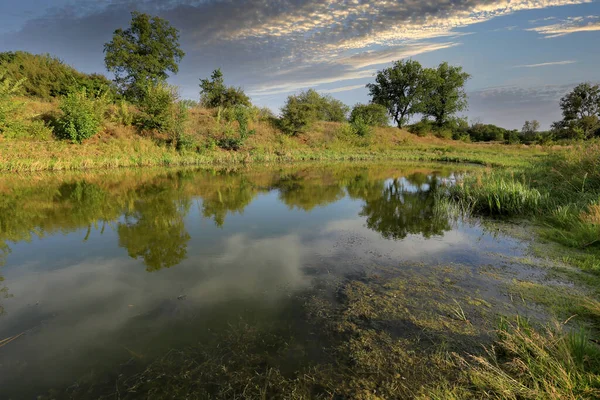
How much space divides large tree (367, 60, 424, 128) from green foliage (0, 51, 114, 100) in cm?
3738

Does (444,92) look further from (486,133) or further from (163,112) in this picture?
(163,112)

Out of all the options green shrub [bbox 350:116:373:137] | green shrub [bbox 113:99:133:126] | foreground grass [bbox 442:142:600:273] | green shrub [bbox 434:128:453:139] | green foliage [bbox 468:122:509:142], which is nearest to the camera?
foreground grass [bbox 442:142:600:273]

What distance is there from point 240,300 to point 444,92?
50.9 m

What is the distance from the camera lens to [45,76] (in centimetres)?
2836

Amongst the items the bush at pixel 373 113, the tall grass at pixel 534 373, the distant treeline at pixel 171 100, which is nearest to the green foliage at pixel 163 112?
the distant treeline at pixel 171 100

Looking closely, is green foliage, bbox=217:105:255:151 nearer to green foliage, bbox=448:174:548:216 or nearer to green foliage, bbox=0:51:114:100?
green foliage, bbox=0:51:114:100

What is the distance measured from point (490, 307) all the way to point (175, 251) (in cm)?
535

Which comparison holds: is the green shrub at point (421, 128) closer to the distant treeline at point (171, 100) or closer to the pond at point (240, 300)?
the distant treeline at point (171, 100)

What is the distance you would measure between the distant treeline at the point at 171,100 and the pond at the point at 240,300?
45.5ft

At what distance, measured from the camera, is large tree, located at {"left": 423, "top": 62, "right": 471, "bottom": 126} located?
4503cm

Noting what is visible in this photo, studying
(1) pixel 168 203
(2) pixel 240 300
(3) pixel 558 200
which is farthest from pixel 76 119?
(3) pixel 558 200

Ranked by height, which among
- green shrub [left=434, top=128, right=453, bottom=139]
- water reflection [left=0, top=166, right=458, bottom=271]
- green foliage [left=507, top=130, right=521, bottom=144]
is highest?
green shrub [left=434, top=128, right=453, bottom=139]

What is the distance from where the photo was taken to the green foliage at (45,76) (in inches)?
1069

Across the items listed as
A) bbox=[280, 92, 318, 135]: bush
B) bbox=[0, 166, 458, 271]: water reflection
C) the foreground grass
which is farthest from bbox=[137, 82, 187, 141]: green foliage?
the foreground grass
